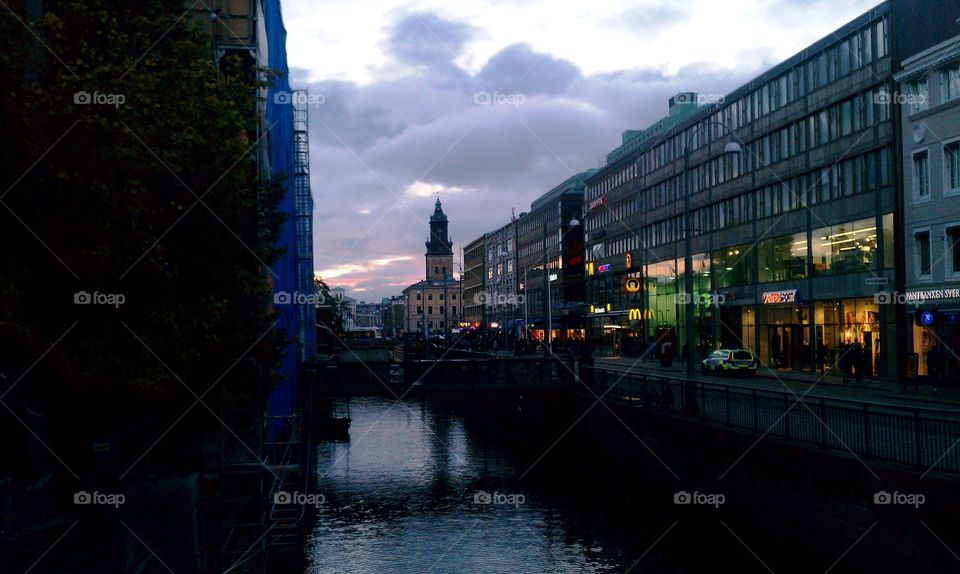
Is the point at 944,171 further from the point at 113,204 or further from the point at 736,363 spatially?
the point at 113,204

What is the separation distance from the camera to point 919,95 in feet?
138

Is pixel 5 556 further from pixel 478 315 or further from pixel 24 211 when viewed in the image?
pixel 478 315

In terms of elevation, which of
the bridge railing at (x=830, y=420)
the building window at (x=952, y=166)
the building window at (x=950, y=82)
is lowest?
the bridge railing at (x=830, y=420)

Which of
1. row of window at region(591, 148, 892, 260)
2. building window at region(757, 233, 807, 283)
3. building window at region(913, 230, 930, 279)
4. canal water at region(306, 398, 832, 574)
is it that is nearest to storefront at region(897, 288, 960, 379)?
building window at region(913, 230, 930, 279)

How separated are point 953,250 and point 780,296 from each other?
16.5 meters

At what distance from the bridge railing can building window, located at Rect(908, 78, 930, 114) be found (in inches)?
727

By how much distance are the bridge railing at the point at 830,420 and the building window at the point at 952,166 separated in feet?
51.3

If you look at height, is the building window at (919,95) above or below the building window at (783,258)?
above

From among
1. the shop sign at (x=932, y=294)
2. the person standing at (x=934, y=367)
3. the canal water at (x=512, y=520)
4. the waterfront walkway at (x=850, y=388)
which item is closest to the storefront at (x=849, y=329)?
the waterfront walkway at (x=850, y=388)

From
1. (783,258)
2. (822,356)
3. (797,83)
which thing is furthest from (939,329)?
(797,83)

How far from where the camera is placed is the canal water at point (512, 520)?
24719 millimetres

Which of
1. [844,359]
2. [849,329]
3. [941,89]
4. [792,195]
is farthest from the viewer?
[792,195]

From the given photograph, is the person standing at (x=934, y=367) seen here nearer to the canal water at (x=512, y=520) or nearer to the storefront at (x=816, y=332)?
the storefront at (x=816, y=332)

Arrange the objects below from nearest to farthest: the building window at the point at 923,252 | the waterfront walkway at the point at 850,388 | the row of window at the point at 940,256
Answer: the waterfront walkway at the point at 850,388 → the row of window at the point at 940,256 → the building window at the point at 923,252
